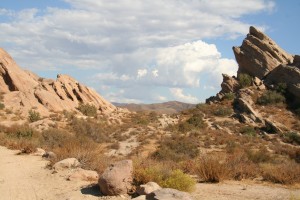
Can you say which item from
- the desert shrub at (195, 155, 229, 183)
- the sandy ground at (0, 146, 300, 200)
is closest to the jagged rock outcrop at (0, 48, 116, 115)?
the sandy ground at (0, 146, 300, 200)

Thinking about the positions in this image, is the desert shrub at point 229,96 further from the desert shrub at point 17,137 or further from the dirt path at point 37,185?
the dirt path at point 37,185

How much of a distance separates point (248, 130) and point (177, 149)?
11386 mm

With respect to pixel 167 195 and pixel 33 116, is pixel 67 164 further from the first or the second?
pixel 33 116

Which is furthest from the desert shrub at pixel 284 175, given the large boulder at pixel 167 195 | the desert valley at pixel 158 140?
the large boulder at pixel 167 195

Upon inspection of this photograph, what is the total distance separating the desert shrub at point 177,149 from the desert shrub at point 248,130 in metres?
6.38

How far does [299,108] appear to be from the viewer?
1800 inches

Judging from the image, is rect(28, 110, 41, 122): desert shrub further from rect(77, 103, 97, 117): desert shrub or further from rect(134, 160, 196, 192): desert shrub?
rect(134, 160, 196, 192): desert shrub

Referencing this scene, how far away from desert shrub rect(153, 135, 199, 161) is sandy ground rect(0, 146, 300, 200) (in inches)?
480

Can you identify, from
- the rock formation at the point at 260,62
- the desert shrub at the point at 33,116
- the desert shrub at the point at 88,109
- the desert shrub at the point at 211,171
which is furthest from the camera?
the rock formation at the point at 260,62

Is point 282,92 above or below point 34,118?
above

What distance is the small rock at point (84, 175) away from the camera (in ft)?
40.1

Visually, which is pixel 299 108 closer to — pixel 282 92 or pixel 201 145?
pixel 282 92

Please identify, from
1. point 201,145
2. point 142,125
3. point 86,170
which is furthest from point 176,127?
point 86,170

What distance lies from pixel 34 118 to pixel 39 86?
9.98 m
